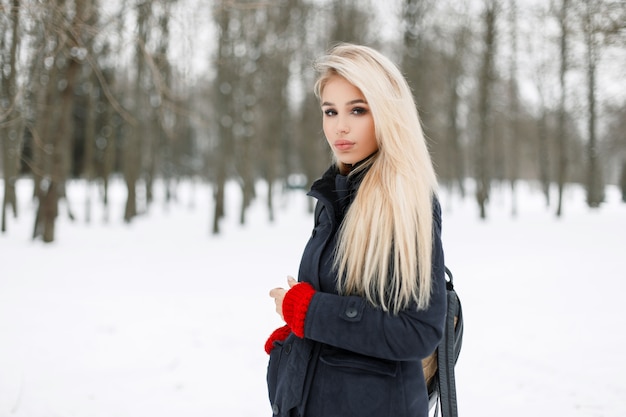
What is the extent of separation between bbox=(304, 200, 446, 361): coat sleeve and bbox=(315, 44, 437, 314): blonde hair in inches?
1.3

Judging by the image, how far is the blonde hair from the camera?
1.39 meters

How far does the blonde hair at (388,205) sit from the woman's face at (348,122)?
0.04 m

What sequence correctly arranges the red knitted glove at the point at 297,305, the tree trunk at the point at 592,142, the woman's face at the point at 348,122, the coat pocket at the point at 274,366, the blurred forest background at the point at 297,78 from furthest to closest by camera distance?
the tree trunk at the point at 592,142 → the blurred forest background at the point at 297,78 → the coat pocket at the point at 274,366 → the woman's face at the point at 348,122 → the red knitted glove at the point at 297,305

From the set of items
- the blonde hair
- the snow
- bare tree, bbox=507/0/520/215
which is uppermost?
bare tree, bbox=507/0/520/215

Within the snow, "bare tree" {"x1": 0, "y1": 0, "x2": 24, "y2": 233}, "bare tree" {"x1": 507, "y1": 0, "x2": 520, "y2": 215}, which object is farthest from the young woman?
"bare tree" {"x1": 507, "y1": 0, "x2": 520, "y2": 215}

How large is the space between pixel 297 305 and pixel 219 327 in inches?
190

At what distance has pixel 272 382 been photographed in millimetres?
1750

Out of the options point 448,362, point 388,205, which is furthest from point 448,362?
point 388,205

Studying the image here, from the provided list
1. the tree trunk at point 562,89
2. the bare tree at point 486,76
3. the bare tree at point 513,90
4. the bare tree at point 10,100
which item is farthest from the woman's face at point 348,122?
the bare tree at point 513,90

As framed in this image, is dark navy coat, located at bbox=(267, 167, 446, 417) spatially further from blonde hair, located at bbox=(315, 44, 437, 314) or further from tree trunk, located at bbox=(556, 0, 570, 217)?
tree trunk, located at bbox=(556, 0, 570, 217)

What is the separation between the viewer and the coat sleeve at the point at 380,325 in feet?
4.48

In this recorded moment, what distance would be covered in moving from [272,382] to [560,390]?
11.9ft

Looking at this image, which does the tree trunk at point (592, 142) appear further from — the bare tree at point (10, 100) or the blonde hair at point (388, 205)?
the blonde hair at point (388, 205)

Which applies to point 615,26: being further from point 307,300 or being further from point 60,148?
point 60,148
